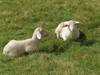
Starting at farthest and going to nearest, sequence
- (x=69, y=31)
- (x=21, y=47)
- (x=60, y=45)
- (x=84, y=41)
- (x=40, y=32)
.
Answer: (x=69, y=31) → (x=84, y=41) → (x=60, y=45) → (x=40, y=32) → (x=21, y=47)

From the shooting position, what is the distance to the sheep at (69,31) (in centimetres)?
688

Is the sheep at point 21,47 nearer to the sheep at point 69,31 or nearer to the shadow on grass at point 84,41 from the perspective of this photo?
the sheep at point 69,31

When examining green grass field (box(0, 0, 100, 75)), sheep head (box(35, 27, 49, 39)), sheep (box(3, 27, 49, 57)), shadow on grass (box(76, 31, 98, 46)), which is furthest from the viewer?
shadow on grass (box(76, 31, 98, 46))

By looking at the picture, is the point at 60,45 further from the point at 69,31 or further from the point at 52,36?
the point at 52,36

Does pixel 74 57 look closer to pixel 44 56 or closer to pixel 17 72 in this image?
pixel 44 56

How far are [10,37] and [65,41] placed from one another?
105 inches

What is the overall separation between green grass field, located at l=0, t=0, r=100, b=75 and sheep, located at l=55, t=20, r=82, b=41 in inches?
8.8

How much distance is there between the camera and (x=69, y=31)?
23.6 feet

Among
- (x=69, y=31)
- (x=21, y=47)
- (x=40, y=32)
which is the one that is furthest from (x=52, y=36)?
(x=21, y=47)

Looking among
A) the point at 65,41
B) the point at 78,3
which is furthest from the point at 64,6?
the point at 65,41

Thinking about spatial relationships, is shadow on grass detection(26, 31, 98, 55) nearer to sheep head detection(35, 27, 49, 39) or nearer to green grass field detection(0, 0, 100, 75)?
green grass field detection(0, 0, 100, 75)

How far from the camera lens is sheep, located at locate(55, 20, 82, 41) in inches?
271

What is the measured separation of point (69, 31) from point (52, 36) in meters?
0.95

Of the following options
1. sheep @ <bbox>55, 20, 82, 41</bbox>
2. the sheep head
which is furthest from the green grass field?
the sheep head
